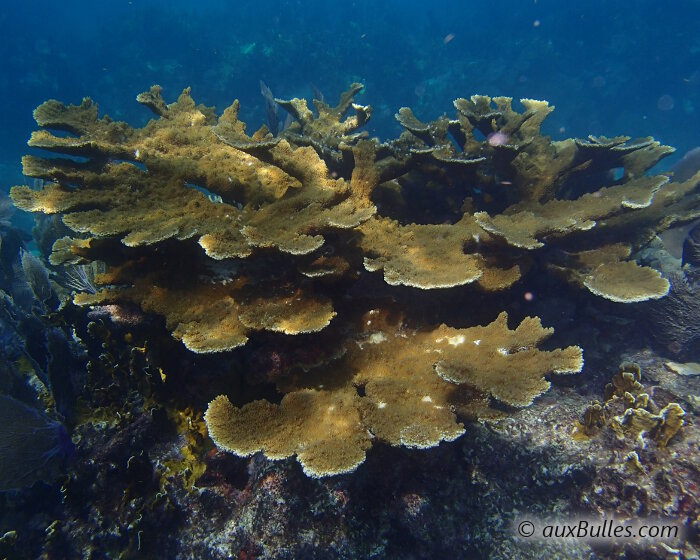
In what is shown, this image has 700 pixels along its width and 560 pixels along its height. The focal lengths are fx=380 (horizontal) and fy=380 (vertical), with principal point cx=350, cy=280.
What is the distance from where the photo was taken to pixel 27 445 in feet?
11.5

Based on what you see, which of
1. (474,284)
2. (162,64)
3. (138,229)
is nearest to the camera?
(138,229)

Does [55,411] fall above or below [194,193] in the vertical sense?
below

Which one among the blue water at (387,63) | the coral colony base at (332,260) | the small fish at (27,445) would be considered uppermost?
the blue water at (387,63)

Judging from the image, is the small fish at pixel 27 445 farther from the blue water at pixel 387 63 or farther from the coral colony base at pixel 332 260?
the blue water at pixel 387 63

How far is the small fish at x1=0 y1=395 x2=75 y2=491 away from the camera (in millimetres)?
3469

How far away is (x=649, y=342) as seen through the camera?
5.20 metres

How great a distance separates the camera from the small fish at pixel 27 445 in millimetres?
3469

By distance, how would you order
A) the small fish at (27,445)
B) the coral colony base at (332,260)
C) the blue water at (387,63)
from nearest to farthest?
1. the coral colony base at (332,260)
2. the small fish at (27,445)
3. the blue water at (387,63)

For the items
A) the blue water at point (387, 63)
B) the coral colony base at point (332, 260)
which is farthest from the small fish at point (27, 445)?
the blue water at point (387, 63)

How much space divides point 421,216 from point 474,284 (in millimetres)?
1543

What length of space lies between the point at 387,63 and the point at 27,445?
105 feet

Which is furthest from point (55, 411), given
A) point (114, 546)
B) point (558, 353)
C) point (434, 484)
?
point (558, 353)

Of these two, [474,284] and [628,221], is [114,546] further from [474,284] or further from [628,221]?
[628,221]

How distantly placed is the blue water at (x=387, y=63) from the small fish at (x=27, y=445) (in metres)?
23.4
